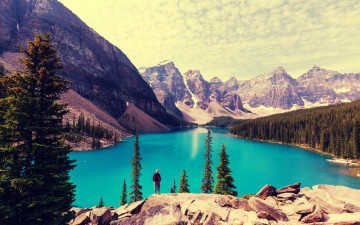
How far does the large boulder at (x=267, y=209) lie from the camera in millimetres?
12086

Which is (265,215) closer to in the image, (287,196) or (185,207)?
(287,196)

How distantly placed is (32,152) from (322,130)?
426 feet

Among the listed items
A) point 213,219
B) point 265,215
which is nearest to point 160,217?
point 213,219

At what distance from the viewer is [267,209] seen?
12.8m

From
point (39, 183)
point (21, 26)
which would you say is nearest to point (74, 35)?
point (21, 26)

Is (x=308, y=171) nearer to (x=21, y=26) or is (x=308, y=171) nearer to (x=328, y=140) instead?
(x=328, y=140)

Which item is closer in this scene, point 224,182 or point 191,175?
point 224,182

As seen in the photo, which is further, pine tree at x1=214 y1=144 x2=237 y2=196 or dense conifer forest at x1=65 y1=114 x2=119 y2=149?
dense conifer forest at x1=65 y1=114 x2=119 y2=149

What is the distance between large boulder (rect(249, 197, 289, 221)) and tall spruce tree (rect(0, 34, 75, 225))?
14462 mm

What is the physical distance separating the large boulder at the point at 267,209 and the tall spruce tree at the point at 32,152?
569 inches

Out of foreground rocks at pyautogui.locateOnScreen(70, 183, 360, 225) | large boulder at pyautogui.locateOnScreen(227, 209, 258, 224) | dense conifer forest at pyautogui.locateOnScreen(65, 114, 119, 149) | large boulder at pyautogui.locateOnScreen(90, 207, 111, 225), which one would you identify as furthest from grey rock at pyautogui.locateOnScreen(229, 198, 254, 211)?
dense conifer forest at pyautogui.locateOnScreen(65, 114, 119, 149)

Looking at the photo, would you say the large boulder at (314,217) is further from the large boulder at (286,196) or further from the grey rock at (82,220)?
the grey rock at (82,220)

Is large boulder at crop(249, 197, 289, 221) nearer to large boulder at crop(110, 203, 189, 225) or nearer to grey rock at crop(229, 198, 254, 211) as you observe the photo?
grey rock at crop(229, 198, 254, 211)

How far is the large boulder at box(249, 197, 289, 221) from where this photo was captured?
12.1 m
